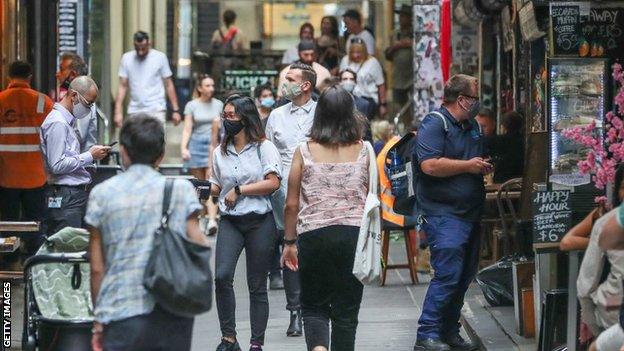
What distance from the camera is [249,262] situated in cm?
1041

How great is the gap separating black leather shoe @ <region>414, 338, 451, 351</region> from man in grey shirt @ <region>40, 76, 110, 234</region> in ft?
9.67

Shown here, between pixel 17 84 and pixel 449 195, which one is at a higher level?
pixel 17 84

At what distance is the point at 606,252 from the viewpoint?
7.62 m

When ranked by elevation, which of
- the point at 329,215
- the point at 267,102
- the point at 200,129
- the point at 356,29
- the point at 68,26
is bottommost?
the point at 329,215

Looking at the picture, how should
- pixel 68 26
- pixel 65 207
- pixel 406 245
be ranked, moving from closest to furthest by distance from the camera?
pixel 65 207 < pixel 406 245 < pixel 68 26

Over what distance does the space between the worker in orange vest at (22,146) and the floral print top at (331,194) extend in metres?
5.54

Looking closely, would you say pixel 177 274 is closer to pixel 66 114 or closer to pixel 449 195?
pixel 449 195

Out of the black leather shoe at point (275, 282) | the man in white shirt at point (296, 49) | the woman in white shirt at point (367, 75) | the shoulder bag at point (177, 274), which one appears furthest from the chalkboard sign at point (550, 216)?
the man in white shirt at point (296, 49)

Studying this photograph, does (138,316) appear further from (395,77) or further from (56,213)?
(395,77)

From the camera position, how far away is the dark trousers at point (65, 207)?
12.0m

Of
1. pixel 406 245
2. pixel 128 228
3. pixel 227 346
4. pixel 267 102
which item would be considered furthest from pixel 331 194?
pixel 267 102

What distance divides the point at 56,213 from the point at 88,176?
1.49ft

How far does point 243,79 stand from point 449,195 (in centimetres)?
1440

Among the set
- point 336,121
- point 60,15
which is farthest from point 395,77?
point 336,121
